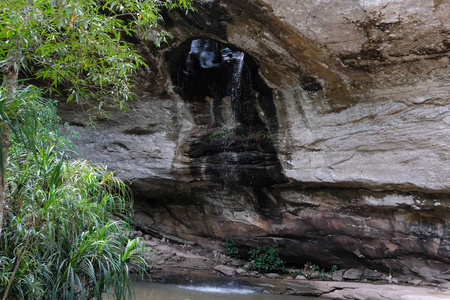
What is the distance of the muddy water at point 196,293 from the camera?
5.14m

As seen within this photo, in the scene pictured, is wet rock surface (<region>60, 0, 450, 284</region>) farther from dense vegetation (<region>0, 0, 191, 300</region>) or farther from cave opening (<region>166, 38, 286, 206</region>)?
dense vegetation (<region>0, 0, 191, 300</region>)

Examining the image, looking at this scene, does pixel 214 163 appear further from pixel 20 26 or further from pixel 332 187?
pixel 20 26

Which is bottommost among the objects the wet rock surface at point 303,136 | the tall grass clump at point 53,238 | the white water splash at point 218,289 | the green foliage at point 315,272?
the white water splash at point 218,289

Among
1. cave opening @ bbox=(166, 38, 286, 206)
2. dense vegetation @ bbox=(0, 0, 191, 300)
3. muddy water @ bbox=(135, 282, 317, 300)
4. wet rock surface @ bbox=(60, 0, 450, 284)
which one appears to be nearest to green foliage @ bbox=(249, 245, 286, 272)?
wet rock surface @ bbox=(60, 0, 450, 284)

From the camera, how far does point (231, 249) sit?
793 centimetres

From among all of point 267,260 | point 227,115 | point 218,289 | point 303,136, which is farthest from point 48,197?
point 227,115

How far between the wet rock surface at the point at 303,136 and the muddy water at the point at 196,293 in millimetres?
1759

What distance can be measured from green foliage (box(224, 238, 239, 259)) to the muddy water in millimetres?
1763

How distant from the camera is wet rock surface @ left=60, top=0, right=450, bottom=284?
18.4 feet

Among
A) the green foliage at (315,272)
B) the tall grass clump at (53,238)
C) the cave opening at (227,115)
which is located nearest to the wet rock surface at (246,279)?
the green foliage at (315,272)

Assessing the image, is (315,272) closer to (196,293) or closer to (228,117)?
(196,293)

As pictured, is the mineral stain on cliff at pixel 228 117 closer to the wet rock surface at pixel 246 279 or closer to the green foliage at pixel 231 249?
the green foliage at pixel 231 249

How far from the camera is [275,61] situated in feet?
21.6

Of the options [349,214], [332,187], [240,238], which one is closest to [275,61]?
[332,187]
